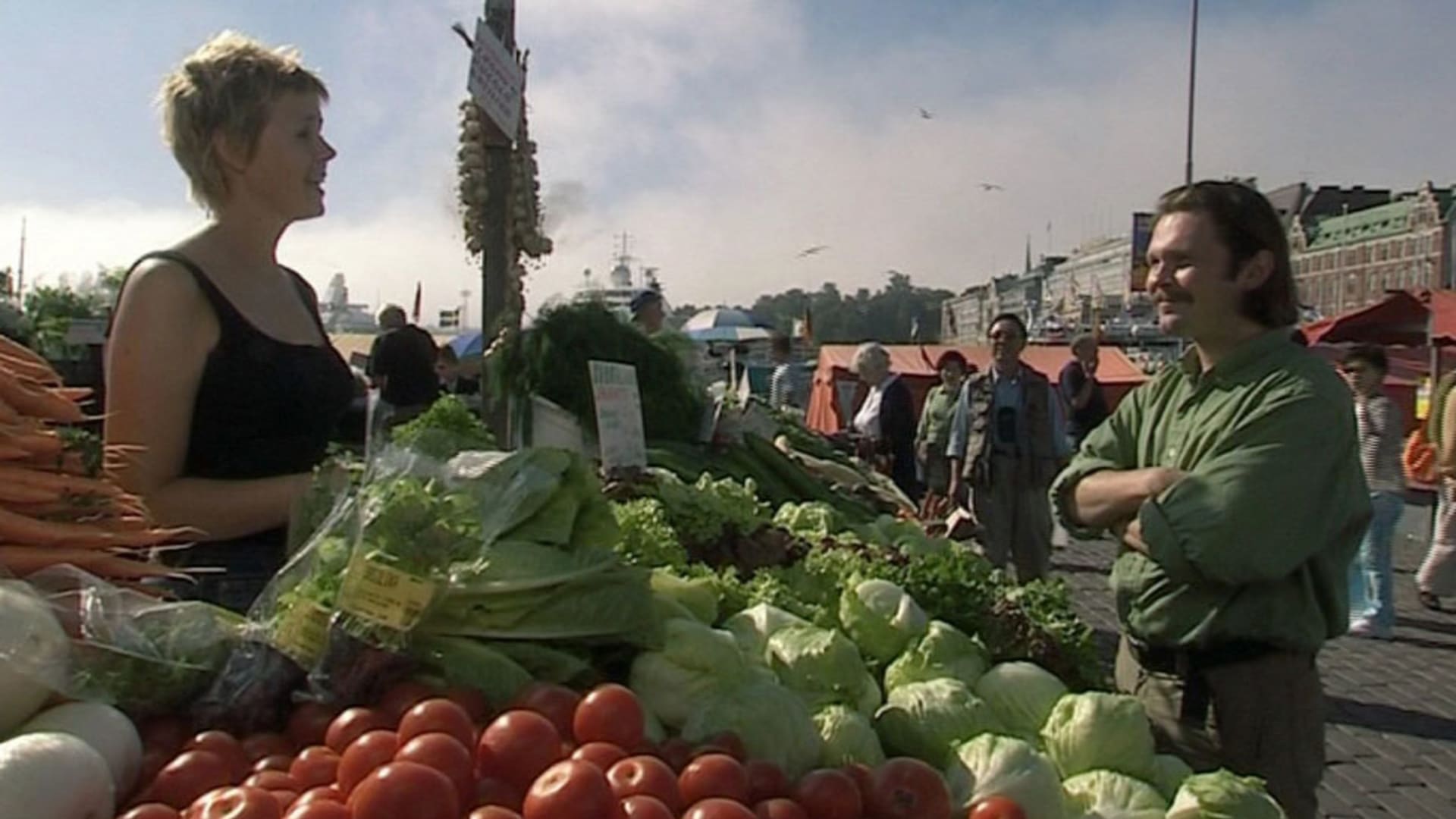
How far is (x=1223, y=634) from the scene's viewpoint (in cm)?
268

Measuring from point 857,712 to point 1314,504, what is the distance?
1135mm

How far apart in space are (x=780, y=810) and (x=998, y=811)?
0.34m

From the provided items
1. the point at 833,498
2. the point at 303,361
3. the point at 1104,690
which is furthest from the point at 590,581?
the point at 833,498

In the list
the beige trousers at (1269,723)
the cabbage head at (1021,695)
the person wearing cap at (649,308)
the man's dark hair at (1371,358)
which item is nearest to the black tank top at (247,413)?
the cabbage head at (1021,695)

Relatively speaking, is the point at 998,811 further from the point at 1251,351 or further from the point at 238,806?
the point at 1251,351

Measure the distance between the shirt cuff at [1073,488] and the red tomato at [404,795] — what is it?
6.71 feet

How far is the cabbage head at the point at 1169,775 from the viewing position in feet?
7.09

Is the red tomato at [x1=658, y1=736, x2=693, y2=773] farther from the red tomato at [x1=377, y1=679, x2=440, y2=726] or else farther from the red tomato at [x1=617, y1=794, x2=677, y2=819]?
the red tomato at [x1=377, y1=679, x2=440, y2=726]

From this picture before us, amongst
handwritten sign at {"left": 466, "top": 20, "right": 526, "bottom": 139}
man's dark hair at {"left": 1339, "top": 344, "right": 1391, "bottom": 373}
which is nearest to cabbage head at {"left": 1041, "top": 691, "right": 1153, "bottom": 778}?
handwritten sign at {"left": 466, "top": 20, "right": 526, "bottom": 139}

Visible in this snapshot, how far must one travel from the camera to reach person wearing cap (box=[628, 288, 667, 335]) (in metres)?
7.03

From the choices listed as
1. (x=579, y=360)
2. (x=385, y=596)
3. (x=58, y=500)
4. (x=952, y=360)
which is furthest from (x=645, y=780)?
(x=952, y=360)

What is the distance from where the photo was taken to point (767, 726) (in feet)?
6.04

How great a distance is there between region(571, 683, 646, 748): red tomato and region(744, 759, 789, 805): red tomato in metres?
0.16

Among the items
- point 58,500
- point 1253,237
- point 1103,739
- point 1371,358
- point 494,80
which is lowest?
point 1103,739
